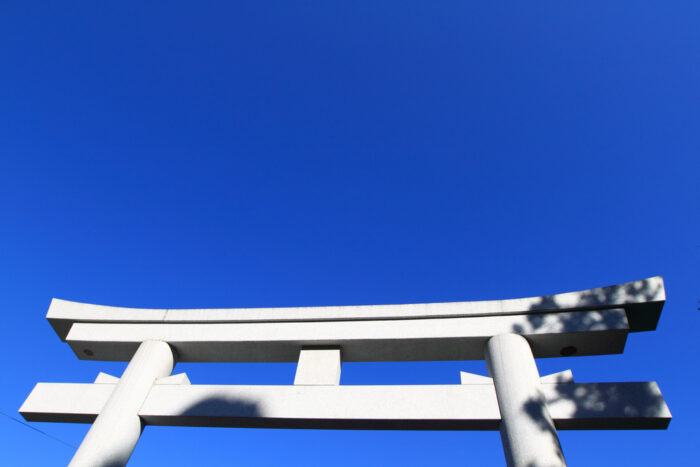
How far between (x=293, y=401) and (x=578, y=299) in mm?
3590

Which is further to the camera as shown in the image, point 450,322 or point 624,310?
point 450,322

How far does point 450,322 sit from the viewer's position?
5285mm

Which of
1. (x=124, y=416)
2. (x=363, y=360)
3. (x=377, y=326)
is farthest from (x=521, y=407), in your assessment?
(x=124, y=416)

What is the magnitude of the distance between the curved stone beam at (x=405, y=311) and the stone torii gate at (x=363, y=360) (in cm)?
1

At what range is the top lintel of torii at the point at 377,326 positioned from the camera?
193 inches

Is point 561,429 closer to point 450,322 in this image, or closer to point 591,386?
point 591,386

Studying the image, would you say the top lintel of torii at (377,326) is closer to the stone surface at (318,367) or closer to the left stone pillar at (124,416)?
the stone surface at (318,367)

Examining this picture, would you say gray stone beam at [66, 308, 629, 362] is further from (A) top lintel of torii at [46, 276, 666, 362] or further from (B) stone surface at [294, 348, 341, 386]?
(B) stone surface at [294, 348, 341, 386]

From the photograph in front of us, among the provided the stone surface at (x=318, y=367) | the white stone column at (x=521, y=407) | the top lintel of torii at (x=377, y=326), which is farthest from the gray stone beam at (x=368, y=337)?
the white stone column at (x=521, y=407)

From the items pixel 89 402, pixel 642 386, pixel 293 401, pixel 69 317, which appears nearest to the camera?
pixel 642 386

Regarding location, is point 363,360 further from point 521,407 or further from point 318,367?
point 521,407

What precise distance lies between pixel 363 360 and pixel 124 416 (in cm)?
293

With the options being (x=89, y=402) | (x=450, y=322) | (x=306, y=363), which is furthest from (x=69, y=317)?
(x=450, y=322)

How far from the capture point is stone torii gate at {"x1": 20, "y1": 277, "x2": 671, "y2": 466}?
4.25 m
